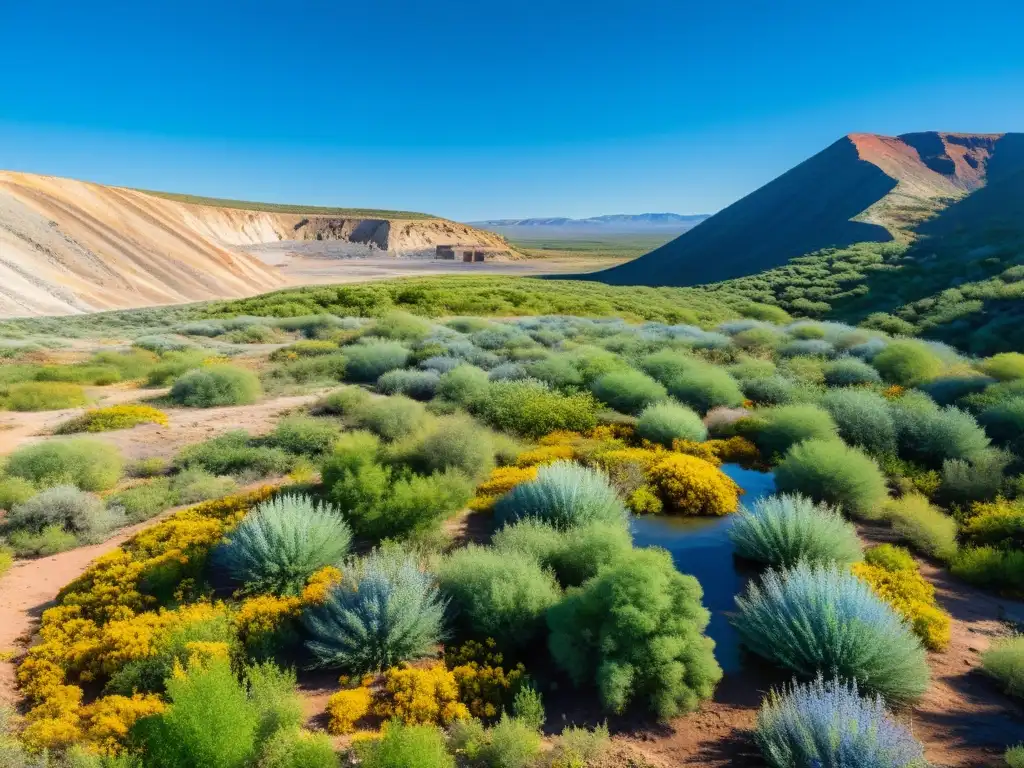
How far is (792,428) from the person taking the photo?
9.45m

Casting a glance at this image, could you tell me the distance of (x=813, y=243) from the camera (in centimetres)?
5356

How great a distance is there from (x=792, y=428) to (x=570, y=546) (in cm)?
554

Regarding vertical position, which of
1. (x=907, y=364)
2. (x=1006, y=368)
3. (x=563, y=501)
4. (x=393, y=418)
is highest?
(x=1006, y=368)

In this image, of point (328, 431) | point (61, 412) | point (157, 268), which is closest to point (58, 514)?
point (328, 431)

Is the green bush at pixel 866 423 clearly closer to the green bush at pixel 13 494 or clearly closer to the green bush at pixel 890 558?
the green bush at pixel 890 558

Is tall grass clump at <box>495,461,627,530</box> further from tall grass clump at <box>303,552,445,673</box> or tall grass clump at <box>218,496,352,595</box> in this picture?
tall grass clump at <box>218,496,352,595</box>

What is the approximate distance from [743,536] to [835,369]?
970cm

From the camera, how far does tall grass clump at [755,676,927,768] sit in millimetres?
3307

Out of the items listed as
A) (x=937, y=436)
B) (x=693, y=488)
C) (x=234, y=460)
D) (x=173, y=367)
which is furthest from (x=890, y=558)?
(x=173, y=367)

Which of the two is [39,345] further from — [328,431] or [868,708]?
[868,708]

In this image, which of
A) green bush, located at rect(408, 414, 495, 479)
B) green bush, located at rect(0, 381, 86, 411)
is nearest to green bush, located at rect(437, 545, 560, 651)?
green bush, located at rect(408, 414, 495, 479)

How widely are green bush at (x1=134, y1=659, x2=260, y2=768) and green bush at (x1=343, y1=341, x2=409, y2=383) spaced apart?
11.1m

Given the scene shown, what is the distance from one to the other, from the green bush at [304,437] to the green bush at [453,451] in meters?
2.13

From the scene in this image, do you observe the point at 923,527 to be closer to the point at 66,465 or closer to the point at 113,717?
the point at 113,717
